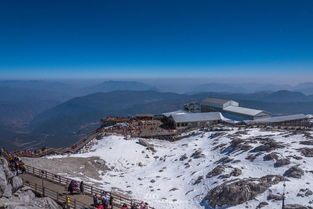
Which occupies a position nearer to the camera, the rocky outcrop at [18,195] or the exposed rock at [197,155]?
the rocky outcrop at [18,195]

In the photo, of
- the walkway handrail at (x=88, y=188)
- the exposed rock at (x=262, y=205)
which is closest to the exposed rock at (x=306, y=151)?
the exposed rock at (x=262, y=205)

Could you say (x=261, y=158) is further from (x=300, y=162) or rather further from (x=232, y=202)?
(x=232, y=202)

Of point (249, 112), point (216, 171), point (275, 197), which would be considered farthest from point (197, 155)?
point (249, 112)

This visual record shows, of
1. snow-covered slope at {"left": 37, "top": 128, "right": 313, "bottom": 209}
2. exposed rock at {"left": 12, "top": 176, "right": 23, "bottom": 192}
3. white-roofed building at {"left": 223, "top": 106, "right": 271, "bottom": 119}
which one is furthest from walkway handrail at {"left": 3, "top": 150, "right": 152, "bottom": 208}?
white-roofed building at {"left": 223, "top": 106, "right": 271, "bottom": 119}

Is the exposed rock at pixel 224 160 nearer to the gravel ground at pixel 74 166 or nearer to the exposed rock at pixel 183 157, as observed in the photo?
the exposed rock at pixel 183 157

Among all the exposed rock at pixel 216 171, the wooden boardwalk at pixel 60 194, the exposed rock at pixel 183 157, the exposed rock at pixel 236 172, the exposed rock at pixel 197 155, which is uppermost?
the wooden boardwalk at pixel 60 194

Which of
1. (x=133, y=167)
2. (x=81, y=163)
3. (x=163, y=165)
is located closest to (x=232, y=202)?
(x=163, y=165)

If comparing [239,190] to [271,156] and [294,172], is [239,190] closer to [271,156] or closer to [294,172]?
[294,172]
